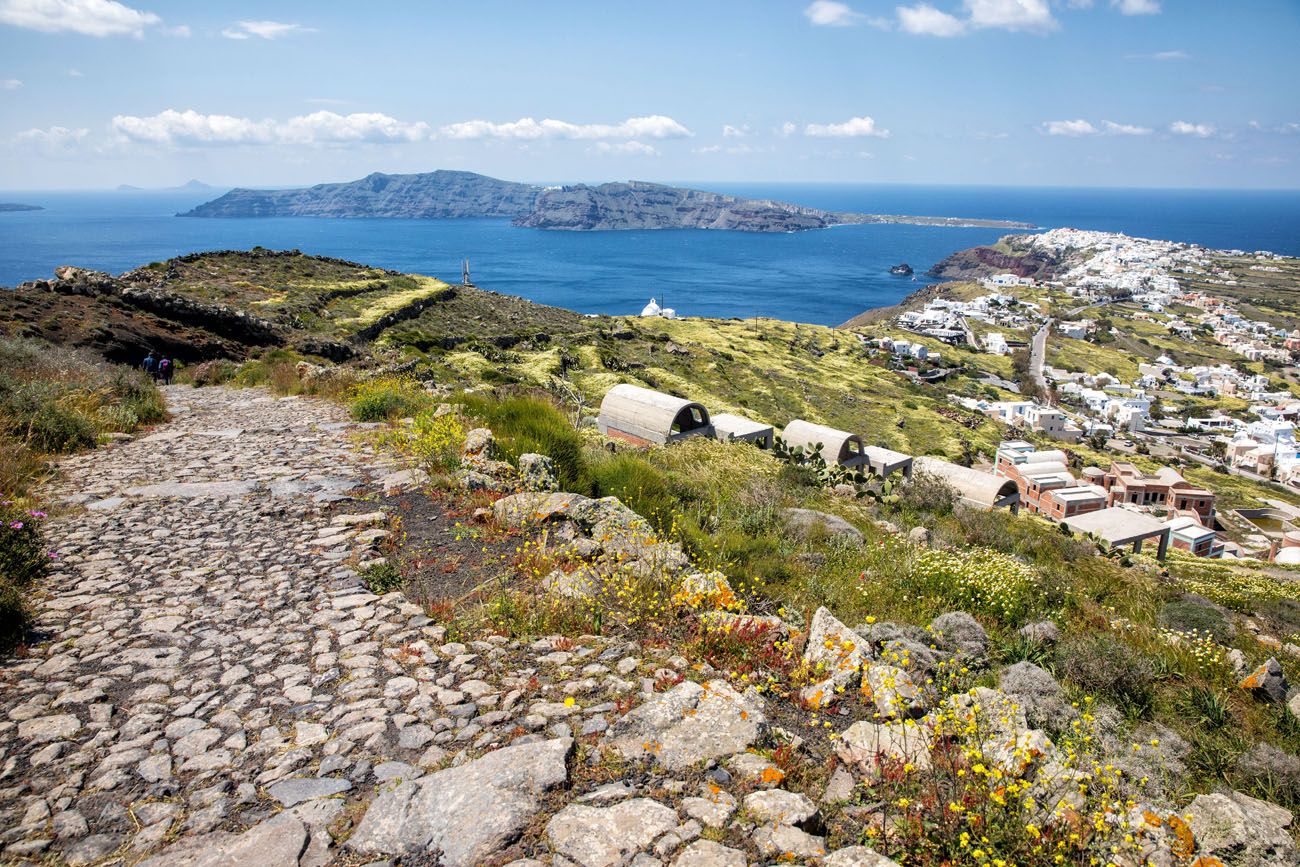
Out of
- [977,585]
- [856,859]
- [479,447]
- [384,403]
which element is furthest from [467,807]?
[384,403]

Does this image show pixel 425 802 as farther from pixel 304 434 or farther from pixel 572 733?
pixel 304 434

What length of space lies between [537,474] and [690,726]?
4.09 meters

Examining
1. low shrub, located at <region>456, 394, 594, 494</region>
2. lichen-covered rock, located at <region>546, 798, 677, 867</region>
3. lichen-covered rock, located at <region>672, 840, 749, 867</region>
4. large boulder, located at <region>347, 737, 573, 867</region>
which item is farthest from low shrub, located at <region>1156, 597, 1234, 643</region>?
large boulder, located at <region>347, 737, 573, 867</region>

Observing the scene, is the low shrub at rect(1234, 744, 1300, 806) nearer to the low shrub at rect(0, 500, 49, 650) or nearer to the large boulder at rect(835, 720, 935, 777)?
the large boulder at rect(835, 720, 935, 777)

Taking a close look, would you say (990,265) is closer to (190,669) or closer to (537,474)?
(537,474)

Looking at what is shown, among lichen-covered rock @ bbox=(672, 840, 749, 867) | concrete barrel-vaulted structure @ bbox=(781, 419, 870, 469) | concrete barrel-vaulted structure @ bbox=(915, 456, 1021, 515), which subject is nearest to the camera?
lichen-covered rock @ bbox=(672, 840, 749, 867)

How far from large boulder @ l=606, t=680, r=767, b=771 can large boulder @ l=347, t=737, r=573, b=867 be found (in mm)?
334

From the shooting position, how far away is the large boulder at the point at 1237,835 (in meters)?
3.13

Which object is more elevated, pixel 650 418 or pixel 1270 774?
pixel 1270 774

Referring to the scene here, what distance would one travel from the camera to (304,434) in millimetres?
9258

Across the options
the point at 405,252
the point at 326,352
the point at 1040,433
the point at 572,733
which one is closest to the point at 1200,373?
the point at 1040,433

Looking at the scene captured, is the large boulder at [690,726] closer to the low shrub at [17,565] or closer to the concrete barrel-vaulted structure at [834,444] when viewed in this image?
the low shrub at [17,565]

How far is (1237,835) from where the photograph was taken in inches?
124

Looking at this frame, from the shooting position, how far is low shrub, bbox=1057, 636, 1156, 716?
5.04 m
